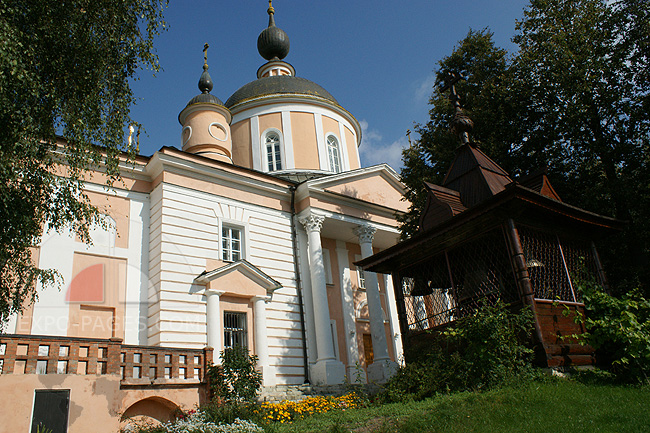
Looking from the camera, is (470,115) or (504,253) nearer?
(504,253)

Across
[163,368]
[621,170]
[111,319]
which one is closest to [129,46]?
[163,368]

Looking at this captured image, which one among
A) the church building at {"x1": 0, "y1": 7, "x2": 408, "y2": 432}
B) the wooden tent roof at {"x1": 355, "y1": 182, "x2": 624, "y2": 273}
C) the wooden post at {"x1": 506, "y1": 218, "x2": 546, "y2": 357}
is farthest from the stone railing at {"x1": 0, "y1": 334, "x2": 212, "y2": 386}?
the wooden post at {"x1": 506, "y1": 218, "x2": 546, "y2": 357}

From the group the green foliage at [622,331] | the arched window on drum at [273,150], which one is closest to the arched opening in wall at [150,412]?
the green foliage at [622,331]

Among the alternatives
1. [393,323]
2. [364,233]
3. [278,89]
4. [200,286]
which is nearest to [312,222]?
[364,233]

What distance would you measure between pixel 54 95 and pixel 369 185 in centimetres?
1500

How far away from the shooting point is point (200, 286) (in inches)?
596

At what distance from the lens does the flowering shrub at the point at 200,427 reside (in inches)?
331

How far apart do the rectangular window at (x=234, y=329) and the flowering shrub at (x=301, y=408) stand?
4959mm

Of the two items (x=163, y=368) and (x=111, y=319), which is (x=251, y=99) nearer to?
(x=111, y=319)

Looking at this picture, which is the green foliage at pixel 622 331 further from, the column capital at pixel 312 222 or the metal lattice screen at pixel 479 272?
the column capital at pixel 312 222

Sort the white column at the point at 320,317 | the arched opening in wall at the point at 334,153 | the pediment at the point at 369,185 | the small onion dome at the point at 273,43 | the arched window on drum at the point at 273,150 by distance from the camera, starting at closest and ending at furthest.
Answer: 1. the white column at the point at 320,317
2. the pediment at the point at 369,185
3. the arched window on drum at the point at 273,150
4. the arched opening in wall at the point at 334,153
5. the small onion dome at the point at 273,43

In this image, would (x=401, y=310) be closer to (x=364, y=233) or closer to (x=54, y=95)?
(x=54, y=95)

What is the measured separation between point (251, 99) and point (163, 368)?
16.4 meters

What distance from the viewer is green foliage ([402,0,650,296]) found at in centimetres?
1327
